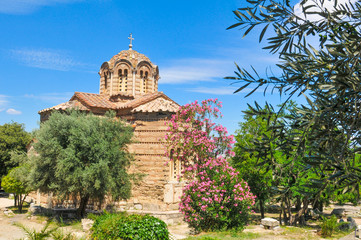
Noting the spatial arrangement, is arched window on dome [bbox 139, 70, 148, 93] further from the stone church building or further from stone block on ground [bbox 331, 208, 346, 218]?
stone block on ground [bbox 331, 208, 346, 218]

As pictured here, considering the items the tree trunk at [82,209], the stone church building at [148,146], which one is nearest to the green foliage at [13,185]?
the stone church building at [148,146]

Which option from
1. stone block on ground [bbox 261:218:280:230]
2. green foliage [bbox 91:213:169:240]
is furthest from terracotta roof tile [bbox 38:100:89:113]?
stone block on ground [bbox 261:218:280:230]

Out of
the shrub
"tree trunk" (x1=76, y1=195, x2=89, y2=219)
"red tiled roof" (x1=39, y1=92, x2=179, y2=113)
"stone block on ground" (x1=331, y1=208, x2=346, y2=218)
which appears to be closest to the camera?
the shrub

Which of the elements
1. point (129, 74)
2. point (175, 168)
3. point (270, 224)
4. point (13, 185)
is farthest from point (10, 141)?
point (270, 224)

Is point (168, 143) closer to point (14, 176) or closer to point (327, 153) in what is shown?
point (14, 176)

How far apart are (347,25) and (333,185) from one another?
206 cm

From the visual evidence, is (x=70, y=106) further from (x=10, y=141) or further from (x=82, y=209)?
(x=10, y=141)

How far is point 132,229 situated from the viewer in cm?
869

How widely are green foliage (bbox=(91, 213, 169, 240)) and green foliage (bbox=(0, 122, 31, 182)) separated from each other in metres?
21.2

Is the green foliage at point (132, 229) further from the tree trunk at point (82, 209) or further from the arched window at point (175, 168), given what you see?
the arched window at point (175, 168)

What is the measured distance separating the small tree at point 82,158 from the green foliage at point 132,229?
424 cm

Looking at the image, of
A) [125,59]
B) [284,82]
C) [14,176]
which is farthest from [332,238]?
[14,176]

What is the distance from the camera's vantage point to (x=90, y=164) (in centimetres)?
1409

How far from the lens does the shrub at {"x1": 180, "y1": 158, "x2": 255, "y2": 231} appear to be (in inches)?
477
